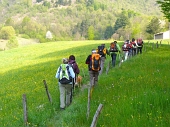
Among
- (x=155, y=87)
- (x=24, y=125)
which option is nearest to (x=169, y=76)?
(x=155, y=87)

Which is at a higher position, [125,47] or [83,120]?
[125,47]

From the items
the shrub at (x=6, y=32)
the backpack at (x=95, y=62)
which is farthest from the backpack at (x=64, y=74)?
the shrub at (x=6, y=32)

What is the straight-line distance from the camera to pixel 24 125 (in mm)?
9188

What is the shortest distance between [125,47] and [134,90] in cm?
1269

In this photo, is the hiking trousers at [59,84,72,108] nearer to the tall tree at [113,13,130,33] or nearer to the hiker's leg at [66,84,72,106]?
the hiker's leg at [66,84,72,106]

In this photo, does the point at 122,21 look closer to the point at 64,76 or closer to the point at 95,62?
the point at 95,62

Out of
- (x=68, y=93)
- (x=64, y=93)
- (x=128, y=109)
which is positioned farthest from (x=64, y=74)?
(x=128, y=109)

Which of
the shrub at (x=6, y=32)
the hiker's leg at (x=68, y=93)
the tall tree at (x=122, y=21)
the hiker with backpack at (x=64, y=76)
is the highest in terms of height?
the tall tree at (x=122, y=21)

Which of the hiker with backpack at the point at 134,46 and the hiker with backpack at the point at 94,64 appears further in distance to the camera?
the hiker with backpack at the point at 134,46

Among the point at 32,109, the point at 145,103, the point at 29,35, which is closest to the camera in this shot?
the point at 145,103

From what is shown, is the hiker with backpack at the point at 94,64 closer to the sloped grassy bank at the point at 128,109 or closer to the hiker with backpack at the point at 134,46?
the sloped grassy bank at the point at 128,109

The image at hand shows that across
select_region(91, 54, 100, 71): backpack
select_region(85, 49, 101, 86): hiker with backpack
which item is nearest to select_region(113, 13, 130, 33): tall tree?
select_region(85, 49, 101, 86): hiker with backpack

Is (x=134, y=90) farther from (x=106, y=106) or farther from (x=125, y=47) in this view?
Answer: (x=125, y=47)

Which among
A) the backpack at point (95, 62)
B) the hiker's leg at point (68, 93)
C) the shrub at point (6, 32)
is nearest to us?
the hiker's leg at point (68, 93)
